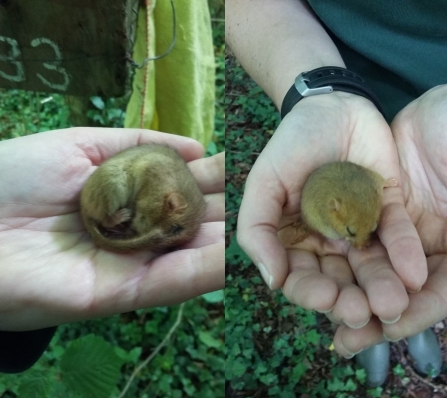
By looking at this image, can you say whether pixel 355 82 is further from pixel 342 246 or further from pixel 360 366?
pixel 360 366

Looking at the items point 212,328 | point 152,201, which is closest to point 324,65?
point 152,201

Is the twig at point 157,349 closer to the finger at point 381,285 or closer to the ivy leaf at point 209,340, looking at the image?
the ivy leaf at point 209,340

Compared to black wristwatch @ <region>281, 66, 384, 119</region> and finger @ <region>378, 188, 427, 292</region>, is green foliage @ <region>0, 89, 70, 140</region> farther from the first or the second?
finger @ <region>378, 188, 427, 292</region>

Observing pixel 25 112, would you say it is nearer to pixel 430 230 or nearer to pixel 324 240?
pixel 324 240

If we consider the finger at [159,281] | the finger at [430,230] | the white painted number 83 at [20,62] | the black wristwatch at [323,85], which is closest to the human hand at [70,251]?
the finger at [159,281]

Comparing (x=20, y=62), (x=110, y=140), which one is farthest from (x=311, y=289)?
(x=20, y=62)

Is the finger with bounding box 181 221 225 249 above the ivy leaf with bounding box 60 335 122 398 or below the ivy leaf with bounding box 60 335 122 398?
above

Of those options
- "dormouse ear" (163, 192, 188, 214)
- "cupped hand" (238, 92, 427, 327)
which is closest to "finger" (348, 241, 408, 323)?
"cupped hand" (238, 92, 427, 327)

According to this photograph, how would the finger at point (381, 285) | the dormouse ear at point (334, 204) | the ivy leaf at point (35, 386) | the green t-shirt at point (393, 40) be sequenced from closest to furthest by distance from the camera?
1. the finger at point (381, 285)
2. the ivy leaf at point (35, 386)
3. the dormouse ear at point (334, 204)
4. the green t-shirt at point (393, 40)
